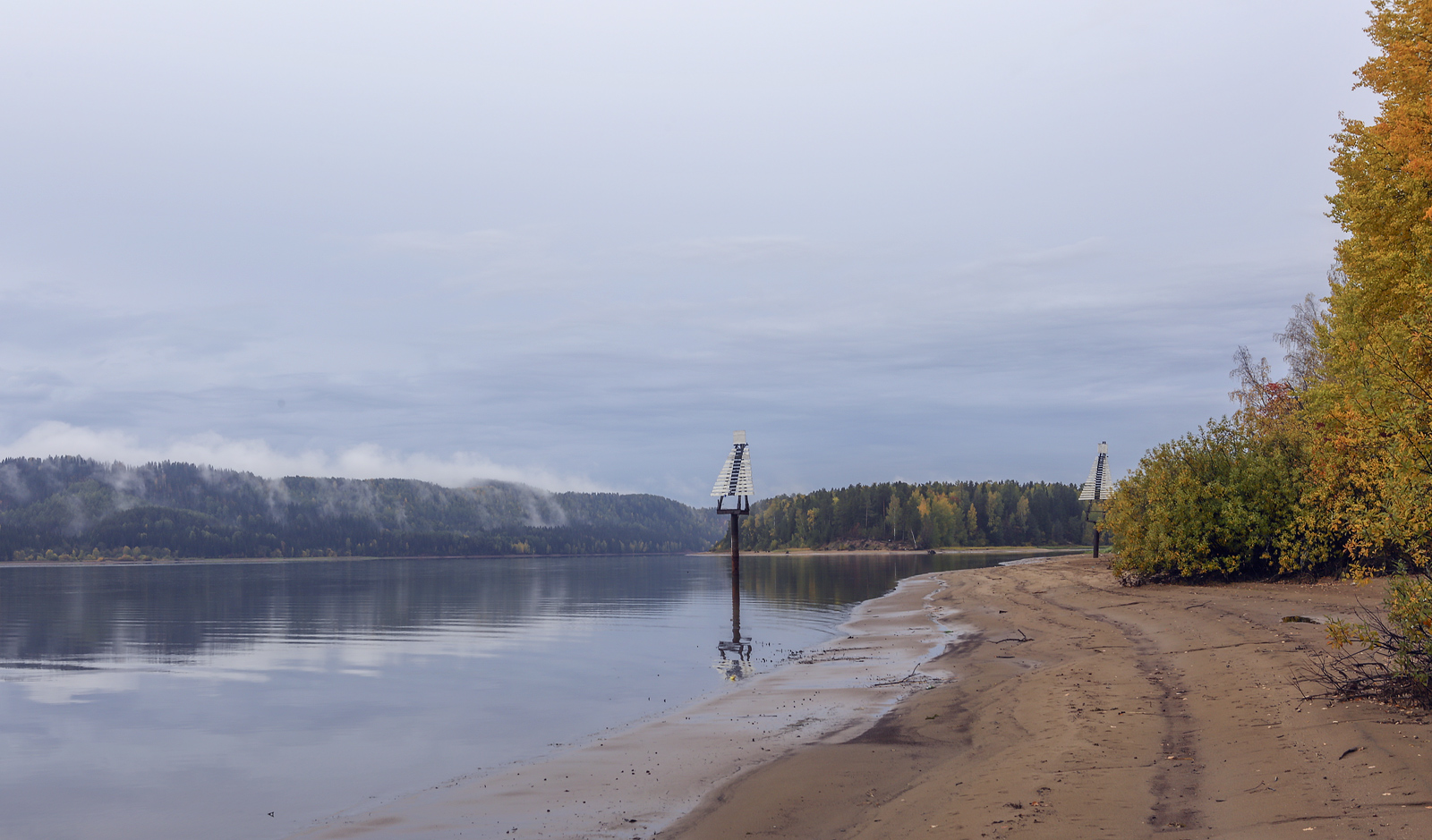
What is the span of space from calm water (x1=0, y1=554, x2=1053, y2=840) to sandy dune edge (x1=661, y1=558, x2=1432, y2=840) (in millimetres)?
7723

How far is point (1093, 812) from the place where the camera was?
10.5m

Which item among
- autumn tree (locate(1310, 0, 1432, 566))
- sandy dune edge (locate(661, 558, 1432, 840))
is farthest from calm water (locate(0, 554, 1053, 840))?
autumn tree (locate(1310, 0, 1432, 566))

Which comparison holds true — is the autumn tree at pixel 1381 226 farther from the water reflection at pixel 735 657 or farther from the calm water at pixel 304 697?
the calm water at pixel 304 697

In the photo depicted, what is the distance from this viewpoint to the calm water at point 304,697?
1730cm

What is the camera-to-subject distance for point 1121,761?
1284 centimetres

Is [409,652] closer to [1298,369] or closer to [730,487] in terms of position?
[730,487]

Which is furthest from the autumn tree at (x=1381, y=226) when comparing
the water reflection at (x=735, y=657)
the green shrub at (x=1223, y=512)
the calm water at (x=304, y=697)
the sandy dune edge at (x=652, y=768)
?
the calm water at (x=304, y=697)

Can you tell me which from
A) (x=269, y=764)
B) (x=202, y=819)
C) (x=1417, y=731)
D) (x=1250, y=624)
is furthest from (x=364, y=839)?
(x=1250, y=624)

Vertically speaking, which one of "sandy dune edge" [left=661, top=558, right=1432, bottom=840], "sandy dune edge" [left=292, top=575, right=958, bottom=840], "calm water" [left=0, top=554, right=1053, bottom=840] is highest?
"sandy dune edge" [left=661, top=558, right=1432, bottom=840]

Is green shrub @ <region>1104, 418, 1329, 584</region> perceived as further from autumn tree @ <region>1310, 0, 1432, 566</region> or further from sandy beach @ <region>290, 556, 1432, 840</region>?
sandy beach @ <region>290, 556, 1432, 840</region>

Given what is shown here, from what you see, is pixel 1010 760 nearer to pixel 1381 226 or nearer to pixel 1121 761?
pixel 1121 761

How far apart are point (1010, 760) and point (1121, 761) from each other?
5.26ft

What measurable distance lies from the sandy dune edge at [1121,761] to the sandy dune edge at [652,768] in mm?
845

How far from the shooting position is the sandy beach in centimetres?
1017
